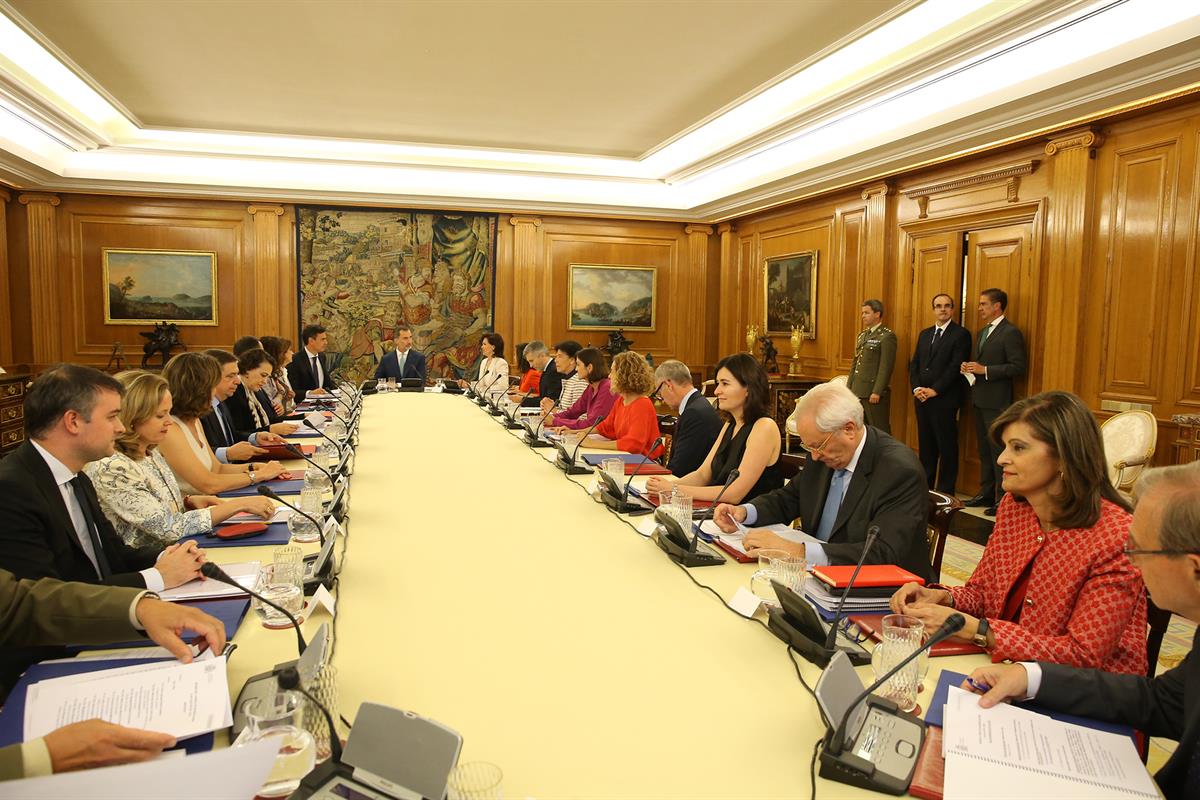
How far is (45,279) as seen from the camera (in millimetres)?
9234

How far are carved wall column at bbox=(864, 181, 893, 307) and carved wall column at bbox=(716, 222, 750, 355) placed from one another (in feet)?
9.38

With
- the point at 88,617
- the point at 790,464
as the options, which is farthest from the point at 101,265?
the point at 88,617

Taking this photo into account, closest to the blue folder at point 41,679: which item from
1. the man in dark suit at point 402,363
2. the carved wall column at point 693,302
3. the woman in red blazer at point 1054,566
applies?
the woman in red blazer at point 1054,566

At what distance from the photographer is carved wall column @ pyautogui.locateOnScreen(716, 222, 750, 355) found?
10758mm

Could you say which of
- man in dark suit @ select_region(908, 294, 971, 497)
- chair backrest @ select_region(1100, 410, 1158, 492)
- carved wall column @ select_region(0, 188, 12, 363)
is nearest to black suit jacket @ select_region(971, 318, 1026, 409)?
man in dark suit @ select_region(908, 294, 971, 497)

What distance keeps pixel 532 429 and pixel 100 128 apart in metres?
6.63

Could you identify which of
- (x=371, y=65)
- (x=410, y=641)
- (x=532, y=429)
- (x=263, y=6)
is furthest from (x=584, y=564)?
(x=371, y=65)

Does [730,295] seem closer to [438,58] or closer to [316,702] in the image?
[438,58]

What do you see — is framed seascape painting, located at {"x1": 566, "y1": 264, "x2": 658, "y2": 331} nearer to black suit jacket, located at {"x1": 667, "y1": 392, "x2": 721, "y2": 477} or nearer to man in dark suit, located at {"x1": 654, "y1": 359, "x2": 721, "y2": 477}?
man in dark suit, located at {"x1": 654, "y1": 359, "x2": 721, "y2": 477}

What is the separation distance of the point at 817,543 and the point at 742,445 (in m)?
1.07

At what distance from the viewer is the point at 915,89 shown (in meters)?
6.28

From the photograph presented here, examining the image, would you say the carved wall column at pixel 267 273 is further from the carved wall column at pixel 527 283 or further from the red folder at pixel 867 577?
the red folder at pixel 867 577

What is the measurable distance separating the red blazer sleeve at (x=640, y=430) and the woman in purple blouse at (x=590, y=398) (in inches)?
33.0

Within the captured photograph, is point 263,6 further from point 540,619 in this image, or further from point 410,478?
point 540,619
